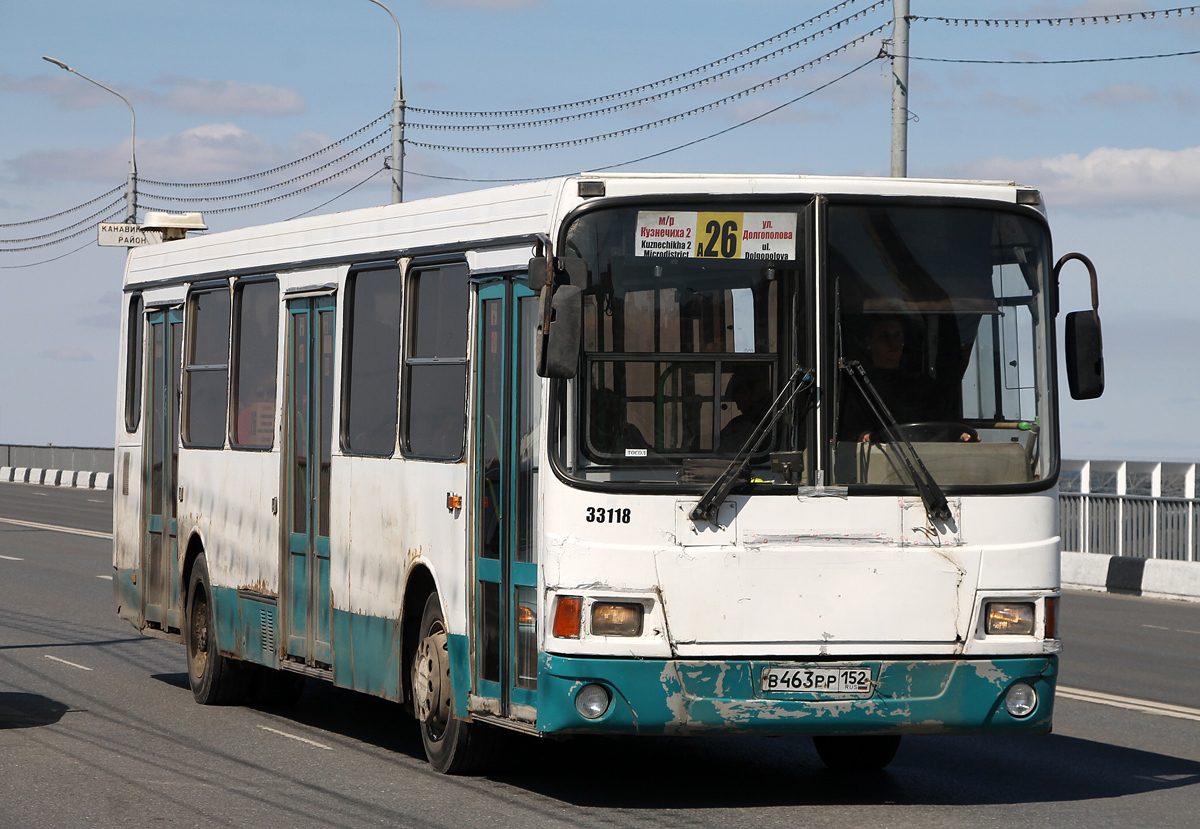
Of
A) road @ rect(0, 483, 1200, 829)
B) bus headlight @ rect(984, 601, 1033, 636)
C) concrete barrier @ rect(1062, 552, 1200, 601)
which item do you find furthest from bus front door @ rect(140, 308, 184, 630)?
concrete barrier @ rect(1062, 552, 1200, 601)

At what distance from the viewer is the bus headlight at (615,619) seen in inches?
313

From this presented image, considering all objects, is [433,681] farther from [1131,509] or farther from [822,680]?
[1131,509]

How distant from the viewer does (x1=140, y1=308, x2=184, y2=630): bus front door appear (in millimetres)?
13156

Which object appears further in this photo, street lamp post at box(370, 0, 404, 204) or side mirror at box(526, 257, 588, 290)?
street lamp post at box(370, 0, 404, 204)

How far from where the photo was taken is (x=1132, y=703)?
1281cm

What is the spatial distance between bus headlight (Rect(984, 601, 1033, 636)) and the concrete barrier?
53.7 ft

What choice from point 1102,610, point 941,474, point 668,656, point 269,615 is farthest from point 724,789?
point 1102,610

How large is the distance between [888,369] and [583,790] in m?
2.43

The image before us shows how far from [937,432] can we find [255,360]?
5.08 metres

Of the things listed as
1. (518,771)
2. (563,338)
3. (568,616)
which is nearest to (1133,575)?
(518,771)

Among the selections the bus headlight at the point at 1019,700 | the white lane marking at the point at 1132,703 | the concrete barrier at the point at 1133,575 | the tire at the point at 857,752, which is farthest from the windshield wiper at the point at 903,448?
the concrete barrier at the point at 1133,575

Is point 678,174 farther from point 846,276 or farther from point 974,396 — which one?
point 974,396

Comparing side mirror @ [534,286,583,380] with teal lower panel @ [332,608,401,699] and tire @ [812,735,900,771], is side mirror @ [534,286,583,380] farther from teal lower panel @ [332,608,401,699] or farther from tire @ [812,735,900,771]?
tire @ [812,735,900,771]

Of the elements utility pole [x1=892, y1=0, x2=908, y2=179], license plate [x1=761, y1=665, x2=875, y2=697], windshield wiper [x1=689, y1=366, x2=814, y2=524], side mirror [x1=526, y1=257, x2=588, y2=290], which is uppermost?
utility pole [x1=892, y1=0, x2=908, y2=179]
